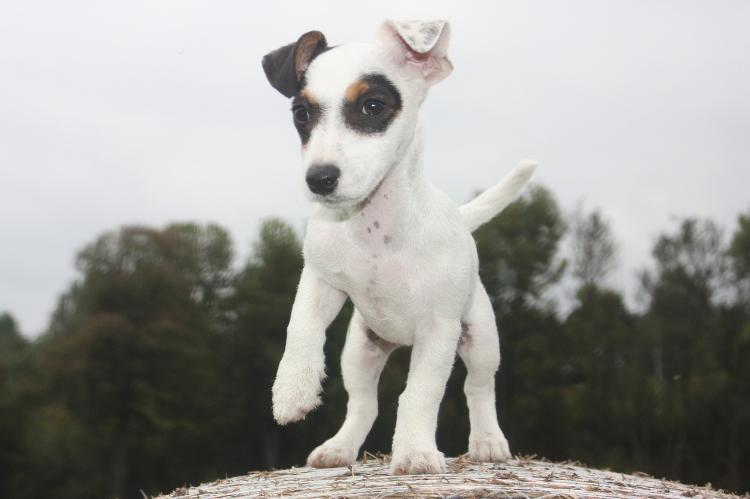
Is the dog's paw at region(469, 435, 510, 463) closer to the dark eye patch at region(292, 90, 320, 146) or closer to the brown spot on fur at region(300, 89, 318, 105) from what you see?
the dark eye patch at region(292, 90, 320, 146)

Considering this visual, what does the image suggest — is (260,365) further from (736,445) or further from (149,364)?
(736,445)

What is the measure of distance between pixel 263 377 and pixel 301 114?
1462 centimetres

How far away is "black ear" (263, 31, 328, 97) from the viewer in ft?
14.4

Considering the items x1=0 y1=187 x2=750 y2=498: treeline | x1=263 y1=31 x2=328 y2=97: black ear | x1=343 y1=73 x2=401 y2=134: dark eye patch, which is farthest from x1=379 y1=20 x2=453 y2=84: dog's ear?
x1=0 y1=187 x2=750 y2=498: treeline

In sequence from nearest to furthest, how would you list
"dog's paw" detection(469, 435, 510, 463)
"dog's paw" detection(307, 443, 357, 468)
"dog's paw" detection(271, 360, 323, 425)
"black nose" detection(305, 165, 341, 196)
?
"black nose" detection(305, 165, 341, 196) < "dog's paw" detection(271, 360, 323, 425) < "dog's paw" detection(307, 443, 357, 468) < "dog's paw" detection(469, 435, 510, 463)

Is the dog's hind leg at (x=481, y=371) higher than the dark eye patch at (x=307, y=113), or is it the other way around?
the dark eye patch at (x=307, y=113)

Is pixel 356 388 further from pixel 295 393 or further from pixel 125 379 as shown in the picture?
pixel 125 379

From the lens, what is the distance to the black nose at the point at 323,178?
3.84m

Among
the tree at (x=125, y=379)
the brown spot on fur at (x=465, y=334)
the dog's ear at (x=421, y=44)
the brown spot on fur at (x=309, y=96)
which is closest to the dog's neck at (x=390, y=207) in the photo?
the dog's ear at (x=421, y=44)

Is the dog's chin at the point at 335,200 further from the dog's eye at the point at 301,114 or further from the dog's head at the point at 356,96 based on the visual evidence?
the dog's eye at the point at 301,114

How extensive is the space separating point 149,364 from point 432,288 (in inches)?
537

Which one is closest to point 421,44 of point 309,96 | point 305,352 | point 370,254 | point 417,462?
point 309,96

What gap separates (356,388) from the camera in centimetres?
548

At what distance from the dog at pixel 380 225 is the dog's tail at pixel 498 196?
884mm
